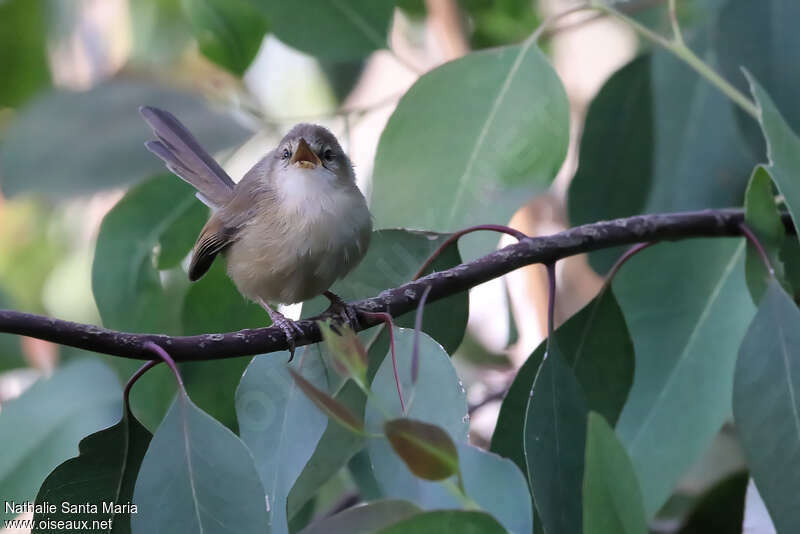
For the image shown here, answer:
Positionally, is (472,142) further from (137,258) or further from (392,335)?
(137,258)

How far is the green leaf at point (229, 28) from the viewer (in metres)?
2.55

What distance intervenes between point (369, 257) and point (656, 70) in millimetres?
1389

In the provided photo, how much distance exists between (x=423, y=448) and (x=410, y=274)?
0.83 meters

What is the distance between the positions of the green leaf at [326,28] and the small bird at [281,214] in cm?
21

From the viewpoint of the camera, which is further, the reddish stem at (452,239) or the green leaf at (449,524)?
the reddish stem at (452,239)

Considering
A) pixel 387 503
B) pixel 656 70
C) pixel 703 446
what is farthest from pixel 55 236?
pixel 387 503

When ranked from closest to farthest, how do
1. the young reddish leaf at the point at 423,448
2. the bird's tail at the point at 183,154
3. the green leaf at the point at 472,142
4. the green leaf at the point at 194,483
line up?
the young reddish leaf at the point at 423,448
the green leaf at the point at 194,483
the green leaf at the point at 472,142
the bird's tail at the point at 183,154

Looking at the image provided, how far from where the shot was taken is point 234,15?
101 inches

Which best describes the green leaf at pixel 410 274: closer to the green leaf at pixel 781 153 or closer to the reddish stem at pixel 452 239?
the reddish stem at pixel 452 239

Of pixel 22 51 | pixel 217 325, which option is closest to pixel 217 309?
pixel 217 325

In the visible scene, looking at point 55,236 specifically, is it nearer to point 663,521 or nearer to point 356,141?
point 356,141

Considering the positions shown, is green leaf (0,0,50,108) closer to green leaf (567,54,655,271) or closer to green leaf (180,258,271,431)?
green leaf (180,258,271,431)

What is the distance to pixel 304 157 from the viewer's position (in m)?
2.46

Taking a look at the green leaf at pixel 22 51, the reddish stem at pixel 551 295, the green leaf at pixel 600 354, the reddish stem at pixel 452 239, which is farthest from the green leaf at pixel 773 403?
the green leaf at pixel 22 51
